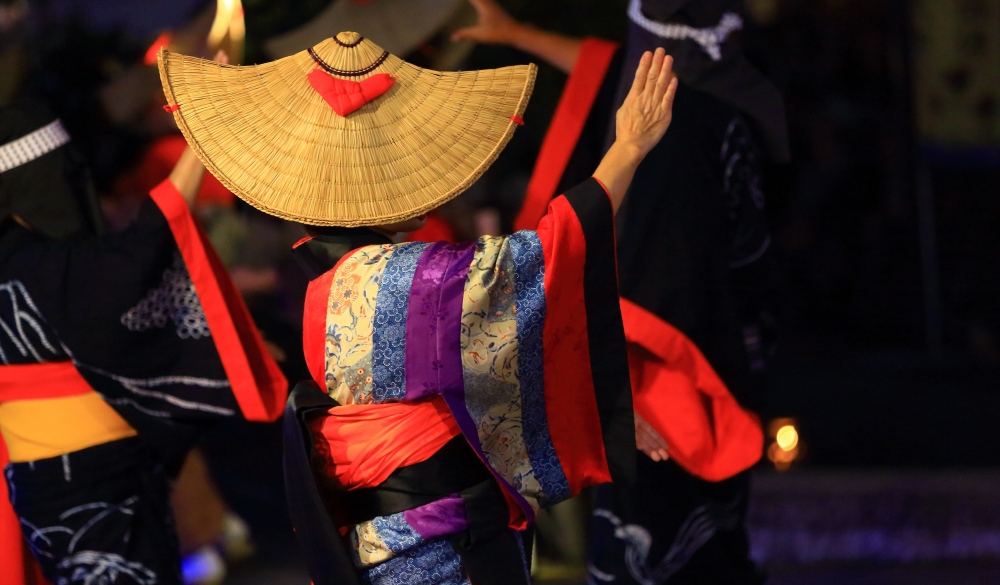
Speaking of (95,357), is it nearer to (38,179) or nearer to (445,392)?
(38,179)

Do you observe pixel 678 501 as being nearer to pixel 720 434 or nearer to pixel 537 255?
pixel 720 434

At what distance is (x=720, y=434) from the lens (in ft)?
8.29

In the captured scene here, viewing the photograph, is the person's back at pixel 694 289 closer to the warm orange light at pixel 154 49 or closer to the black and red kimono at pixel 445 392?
the black and red kimono at pixel 445 392

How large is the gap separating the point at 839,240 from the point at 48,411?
4051 mm

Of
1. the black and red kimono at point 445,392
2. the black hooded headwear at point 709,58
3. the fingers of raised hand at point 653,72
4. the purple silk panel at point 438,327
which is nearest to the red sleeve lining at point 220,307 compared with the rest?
the black and red kimono at point 445,392

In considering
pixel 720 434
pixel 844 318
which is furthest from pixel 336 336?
pixel 844 318

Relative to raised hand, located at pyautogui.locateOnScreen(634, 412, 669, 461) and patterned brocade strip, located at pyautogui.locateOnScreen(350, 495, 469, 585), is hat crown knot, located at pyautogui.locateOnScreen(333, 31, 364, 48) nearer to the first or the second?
patterned brocade strip, located at pyautogui.locateOnScreen(350, 495, 469, 585)

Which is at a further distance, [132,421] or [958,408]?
[958,408]

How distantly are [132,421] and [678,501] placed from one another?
1.36 meters

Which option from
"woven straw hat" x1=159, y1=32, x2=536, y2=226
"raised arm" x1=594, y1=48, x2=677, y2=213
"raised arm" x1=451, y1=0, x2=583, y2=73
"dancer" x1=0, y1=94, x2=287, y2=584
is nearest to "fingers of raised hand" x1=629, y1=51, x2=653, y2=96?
"raised arm" x1=594, y1=48, x2=677, y2=213

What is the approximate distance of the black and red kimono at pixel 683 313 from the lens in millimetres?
2512

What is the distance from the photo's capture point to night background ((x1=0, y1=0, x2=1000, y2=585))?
3.85 metres

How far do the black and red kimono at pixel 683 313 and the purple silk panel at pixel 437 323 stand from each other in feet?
2.55

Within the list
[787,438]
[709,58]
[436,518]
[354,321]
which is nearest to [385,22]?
[709,58]
